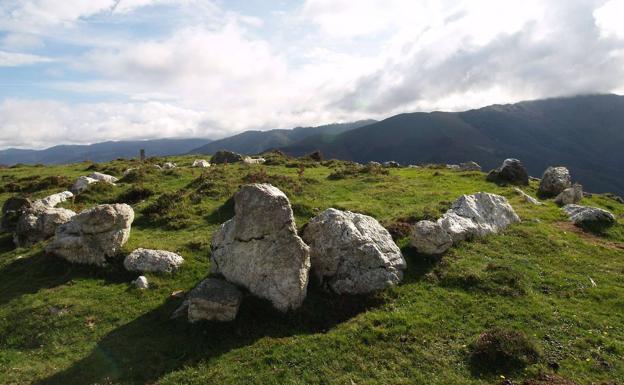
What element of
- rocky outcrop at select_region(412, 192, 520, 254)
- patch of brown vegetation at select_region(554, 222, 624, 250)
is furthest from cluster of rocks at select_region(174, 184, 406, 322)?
patch of brown vegetation at select_region(554, 222, 624, 250)

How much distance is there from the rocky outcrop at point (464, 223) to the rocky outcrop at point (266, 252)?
26.5 feet

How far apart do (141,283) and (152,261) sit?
1857 millimetres

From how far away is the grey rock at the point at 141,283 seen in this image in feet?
75.4

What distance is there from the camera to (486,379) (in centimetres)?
1612

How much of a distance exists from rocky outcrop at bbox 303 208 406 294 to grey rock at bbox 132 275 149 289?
898 centimetres

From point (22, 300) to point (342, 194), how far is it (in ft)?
87.5

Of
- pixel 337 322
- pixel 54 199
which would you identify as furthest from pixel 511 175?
pixel 54 199

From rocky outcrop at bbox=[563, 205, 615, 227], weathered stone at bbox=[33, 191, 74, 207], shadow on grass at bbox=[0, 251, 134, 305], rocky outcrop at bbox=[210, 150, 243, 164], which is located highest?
rocky outcrop at bbox=[210, 150, 243, 164]

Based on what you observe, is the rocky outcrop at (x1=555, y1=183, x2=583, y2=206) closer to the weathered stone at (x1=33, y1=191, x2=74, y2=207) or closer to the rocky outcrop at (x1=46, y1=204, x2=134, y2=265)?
the rocky outcrop at (x1=46, y1=204, x2=134, y2=265)

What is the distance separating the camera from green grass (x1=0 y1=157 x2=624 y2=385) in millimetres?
16750

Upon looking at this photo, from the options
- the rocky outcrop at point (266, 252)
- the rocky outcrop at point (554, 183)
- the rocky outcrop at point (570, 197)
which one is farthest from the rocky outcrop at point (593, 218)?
the rocky outcrop at point (266, 252)

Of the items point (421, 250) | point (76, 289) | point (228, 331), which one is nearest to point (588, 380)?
point (421, 250)

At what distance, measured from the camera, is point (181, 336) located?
19.0 meters

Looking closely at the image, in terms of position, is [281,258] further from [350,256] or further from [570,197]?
[570,197]
